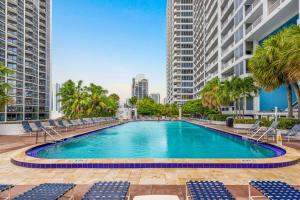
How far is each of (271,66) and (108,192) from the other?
56.5 feet

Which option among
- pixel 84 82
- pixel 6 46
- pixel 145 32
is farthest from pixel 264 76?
pixel 6 46

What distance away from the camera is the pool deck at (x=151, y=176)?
18.7 ft

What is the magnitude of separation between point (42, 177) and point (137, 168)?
279 centimetres

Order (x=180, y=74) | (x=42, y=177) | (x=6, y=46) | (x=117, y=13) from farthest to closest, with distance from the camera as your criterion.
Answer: (x=180, y=74) < (x=6, y=46) < (x=117, y=13) < (x=42, y=177)

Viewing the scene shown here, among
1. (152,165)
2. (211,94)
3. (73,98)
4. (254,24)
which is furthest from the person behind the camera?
(211,94)

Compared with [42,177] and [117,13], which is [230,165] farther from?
[117,13]

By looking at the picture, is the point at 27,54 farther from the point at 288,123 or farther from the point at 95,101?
the point at 288,123

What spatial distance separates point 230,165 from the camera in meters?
7.72

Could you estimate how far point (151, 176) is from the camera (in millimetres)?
6715

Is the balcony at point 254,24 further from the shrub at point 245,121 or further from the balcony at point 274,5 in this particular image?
the shrub at point 245,121

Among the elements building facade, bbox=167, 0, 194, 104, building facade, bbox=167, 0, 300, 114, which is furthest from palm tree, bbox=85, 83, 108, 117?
building facade, bbox=167, 0, 194, 104

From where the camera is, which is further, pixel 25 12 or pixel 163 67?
pixel 163 67

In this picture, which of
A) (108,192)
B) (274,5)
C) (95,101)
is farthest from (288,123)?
(95,101)

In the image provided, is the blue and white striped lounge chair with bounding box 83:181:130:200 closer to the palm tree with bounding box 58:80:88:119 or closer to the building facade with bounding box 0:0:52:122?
the palm tree with bounding box 58:80:88:119
